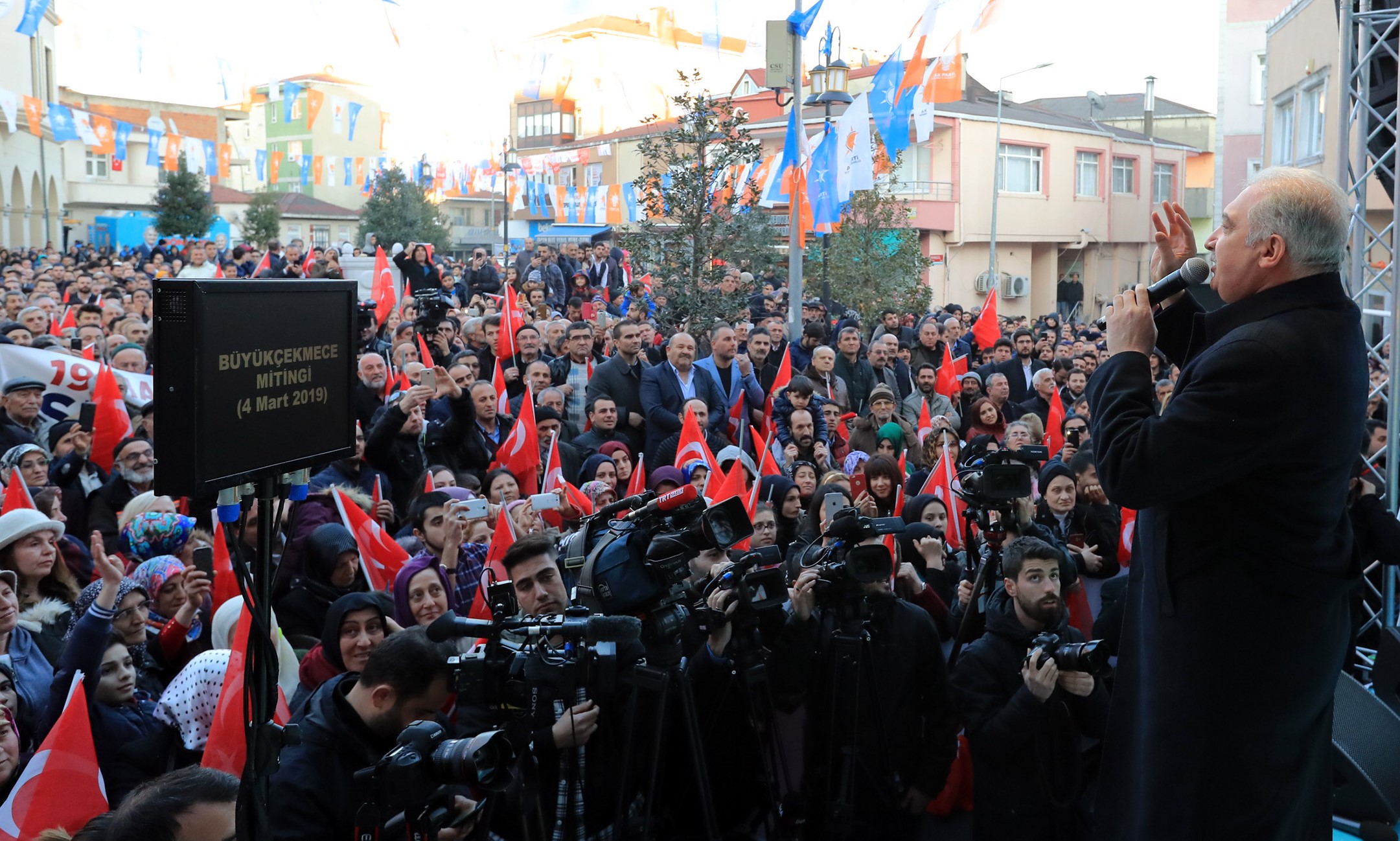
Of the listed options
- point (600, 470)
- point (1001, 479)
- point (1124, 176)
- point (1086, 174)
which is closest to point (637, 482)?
point (600, 470)

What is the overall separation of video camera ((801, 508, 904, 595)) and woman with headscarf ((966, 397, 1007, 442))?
4.71m

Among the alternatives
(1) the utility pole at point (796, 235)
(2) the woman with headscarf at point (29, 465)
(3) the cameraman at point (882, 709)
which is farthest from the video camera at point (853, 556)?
(1) the utility pole at point (796, 235)

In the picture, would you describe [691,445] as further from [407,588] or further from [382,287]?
[382,287]

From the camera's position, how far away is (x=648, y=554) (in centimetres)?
356

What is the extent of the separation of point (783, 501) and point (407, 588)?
2.51 meters

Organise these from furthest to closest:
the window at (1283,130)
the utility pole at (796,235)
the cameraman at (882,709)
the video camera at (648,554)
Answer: the window at (1283,130), the utility pole at (796,235), the cameraman at (882,709), the video camera at (648,554)

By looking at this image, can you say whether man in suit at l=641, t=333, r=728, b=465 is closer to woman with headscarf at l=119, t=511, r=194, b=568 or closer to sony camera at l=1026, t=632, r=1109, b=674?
woman with headscarf at l=119, t=511, r=194, b=568

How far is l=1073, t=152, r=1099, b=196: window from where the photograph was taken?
132 feet

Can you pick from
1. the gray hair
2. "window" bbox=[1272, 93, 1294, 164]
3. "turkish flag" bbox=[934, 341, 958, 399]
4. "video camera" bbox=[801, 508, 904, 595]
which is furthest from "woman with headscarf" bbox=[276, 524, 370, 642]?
"window" bbox=[1272, 93, 1294, 164]

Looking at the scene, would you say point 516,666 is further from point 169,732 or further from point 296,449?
point 169,732

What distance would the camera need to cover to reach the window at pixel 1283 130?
19.0 m

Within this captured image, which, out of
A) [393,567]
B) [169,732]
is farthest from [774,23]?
[169,732]

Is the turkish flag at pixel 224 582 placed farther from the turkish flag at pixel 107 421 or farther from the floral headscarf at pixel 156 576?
the turkish flag at pixel 107 421

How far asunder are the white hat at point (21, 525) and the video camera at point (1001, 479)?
3551 mm
